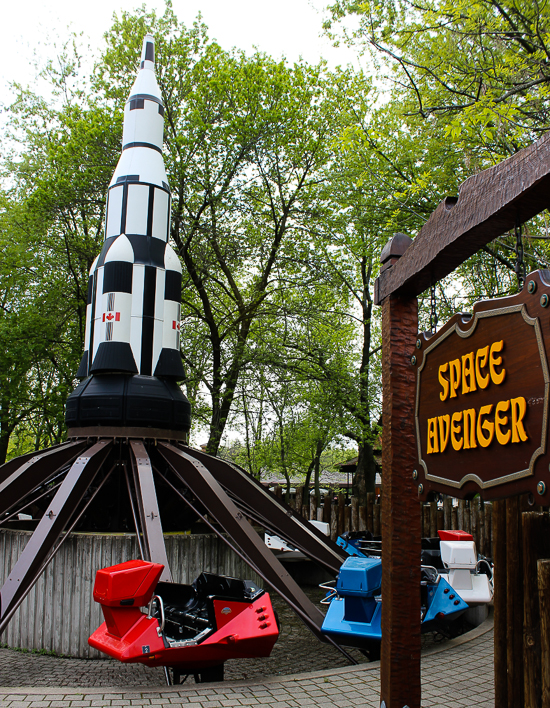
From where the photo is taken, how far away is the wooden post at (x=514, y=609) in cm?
348

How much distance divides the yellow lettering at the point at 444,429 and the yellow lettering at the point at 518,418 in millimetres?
531

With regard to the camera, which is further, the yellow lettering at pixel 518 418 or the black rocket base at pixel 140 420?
the black rocket base at pixel 140 420

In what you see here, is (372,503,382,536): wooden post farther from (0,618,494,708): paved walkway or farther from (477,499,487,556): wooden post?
(0,618,494,708): paved walkway

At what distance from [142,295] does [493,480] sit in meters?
8.49

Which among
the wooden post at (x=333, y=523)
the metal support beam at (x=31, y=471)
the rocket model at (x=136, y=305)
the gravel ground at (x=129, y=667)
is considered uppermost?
the rocket model at (x=136, y=305)

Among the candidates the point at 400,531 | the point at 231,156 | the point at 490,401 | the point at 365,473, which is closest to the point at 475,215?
the point at 490,401

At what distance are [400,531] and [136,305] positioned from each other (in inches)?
296

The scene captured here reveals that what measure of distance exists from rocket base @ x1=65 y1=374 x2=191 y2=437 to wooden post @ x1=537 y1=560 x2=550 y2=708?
24.4 feet

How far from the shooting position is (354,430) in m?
20.8

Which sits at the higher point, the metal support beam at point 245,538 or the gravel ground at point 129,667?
the metal support beam at point 245,538

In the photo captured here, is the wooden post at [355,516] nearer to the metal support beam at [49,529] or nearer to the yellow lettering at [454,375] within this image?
the metal support beam at [49,529]


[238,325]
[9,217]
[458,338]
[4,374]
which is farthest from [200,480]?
[9,217]

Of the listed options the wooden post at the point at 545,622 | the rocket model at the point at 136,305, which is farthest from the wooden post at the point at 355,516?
the wooden post at the point at 545,622

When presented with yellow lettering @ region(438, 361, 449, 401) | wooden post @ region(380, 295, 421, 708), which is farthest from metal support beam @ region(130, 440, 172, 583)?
A: yellow lettering @ region(438, 361, 449, 401)
